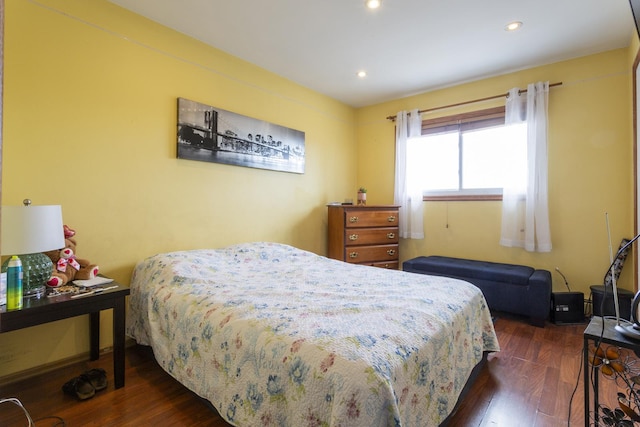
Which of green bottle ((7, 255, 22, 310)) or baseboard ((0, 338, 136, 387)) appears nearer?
green bottle ((7, 255, 22, 310))

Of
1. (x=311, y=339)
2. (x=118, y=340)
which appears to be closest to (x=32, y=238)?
(x=118, y=340)

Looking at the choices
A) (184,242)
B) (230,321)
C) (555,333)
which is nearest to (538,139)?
(555,333)

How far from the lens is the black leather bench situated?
2.83 meters

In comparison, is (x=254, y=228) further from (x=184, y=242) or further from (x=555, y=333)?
(x=555, y=333)

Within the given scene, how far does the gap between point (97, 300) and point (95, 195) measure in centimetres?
81

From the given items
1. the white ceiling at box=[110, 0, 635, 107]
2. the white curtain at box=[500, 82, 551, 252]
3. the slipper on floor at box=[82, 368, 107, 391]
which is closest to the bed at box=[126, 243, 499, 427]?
the slipper on floor at box=[82, 368, 107, 391]

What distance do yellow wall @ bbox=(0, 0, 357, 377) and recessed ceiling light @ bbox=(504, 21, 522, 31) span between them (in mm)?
2215

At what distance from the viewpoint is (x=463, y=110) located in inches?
146

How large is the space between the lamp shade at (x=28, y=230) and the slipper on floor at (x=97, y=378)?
32.5 inches

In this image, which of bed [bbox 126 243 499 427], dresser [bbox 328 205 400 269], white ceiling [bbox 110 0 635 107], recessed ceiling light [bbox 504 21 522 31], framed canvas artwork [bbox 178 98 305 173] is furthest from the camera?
dresser [bbox 328 205 400 269]

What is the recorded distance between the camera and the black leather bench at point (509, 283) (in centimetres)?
283

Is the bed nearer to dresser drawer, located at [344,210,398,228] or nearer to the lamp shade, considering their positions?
the lamp shade

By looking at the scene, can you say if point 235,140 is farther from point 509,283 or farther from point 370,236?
point 509,283

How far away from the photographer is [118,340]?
193 centimetres
